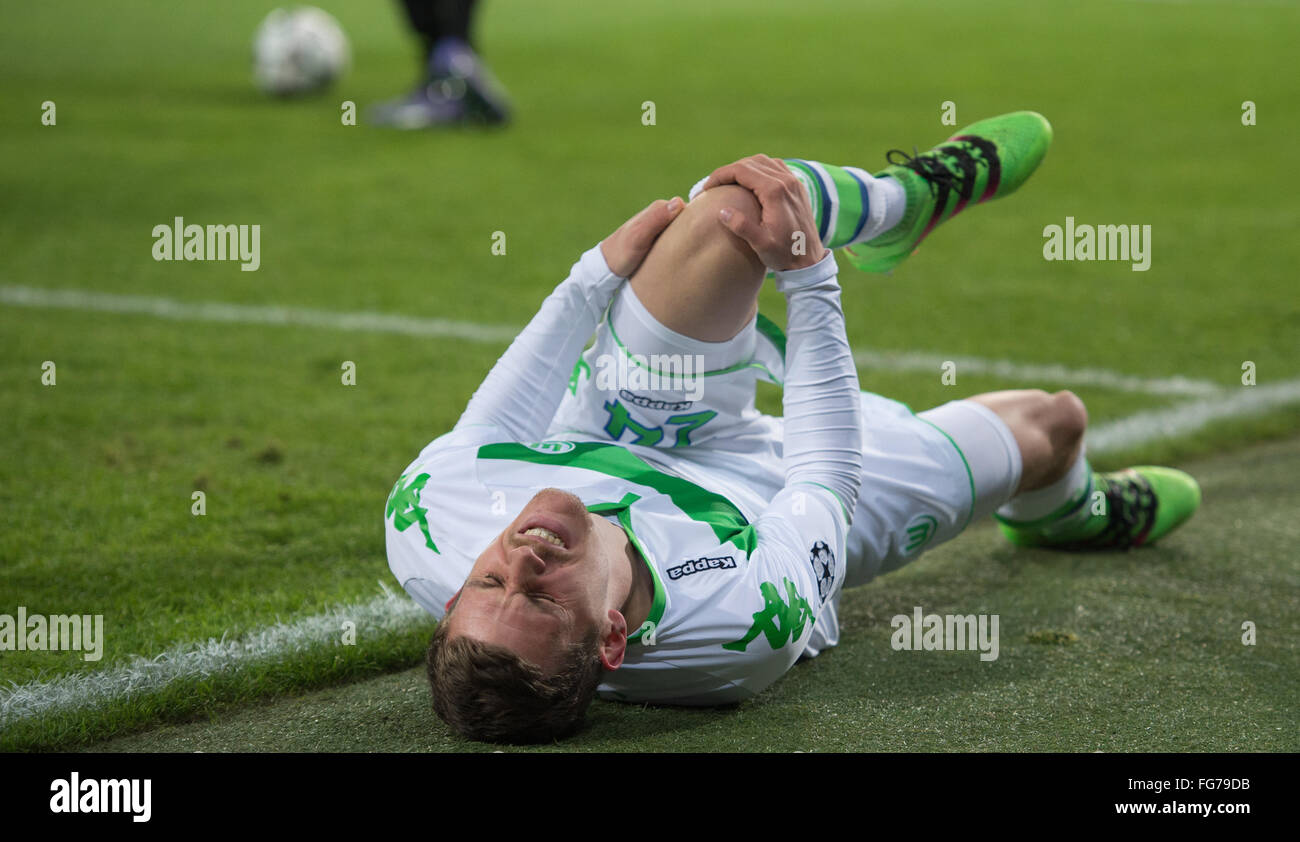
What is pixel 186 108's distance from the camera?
8469 mm

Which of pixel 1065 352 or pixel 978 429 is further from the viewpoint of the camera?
pixel 1065 352

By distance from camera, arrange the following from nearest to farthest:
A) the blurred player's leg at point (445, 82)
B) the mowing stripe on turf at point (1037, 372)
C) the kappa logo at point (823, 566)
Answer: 1. the kappa logo at point (823, 566)
2. the mowing stripe on turf at point (1037, 372)
3. the blurred player's leg at point (445, 82)

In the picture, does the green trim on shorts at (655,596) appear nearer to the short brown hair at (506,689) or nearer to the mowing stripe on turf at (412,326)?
the short brown hair at (506,689)

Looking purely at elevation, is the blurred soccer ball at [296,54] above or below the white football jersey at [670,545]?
above

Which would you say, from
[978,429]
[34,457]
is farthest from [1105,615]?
[34,457]

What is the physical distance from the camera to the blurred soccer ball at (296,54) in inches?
338

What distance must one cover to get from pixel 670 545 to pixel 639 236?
512 millimetres

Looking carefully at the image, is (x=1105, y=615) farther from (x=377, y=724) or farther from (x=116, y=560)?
(x=116, y=560)

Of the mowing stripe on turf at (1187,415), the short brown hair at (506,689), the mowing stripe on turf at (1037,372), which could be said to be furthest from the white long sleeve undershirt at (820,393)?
the mowing stripe on turf at (1037,372)

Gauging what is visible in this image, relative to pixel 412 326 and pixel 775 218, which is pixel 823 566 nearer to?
pixel 775 218

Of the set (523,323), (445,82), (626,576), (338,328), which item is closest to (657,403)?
(626,576)

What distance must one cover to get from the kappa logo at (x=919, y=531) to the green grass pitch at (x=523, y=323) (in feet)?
0.57

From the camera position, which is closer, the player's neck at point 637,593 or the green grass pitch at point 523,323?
the player's neck at point 637,593

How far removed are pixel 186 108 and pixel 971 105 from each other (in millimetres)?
4977
